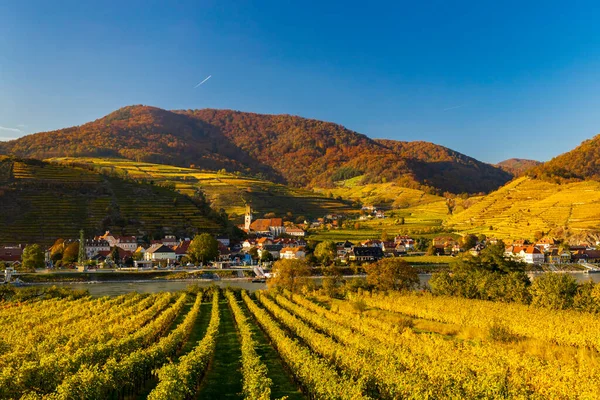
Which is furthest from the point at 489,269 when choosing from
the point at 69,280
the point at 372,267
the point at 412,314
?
the point at 69,280

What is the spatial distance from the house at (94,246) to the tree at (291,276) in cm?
4962

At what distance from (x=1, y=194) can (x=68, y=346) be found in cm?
9282

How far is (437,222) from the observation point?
461ft

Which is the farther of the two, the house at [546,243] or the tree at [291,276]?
the house at [546,243]

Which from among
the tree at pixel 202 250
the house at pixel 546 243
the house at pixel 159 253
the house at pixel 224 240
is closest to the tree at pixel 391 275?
the tree at pixel 202 250

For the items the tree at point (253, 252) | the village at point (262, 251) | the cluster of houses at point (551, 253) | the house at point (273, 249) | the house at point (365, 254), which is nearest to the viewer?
the village at point (262, 251)

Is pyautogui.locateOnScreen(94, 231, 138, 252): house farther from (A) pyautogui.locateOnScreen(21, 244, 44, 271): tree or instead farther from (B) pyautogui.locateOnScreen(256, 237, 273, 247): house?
(B) pyautogui.locateOnScreen(256, 237, 273, 247): house

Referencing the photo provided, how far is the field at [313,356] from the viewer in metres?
14.5

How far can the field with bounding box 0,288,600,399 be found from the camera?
14.5m

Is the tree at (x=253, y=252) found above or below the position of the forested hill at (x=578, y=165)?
below

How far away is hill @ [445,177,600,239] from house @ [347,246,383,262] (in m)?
35.7

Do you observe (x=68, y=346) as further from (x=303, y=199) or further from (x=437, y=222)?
(x=303, y=199)

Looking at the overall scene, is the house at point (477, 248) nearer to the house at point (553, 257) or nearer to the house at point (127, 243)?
the house at point (553, 257)

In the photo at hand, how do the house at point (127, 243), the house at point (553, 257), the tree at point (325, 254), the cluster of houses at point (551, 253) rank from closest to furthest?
the tree at point (325, 254) → the cluster of houses at point (551, 253) → the house at point (553, 257) → the house at point (127, 243)
